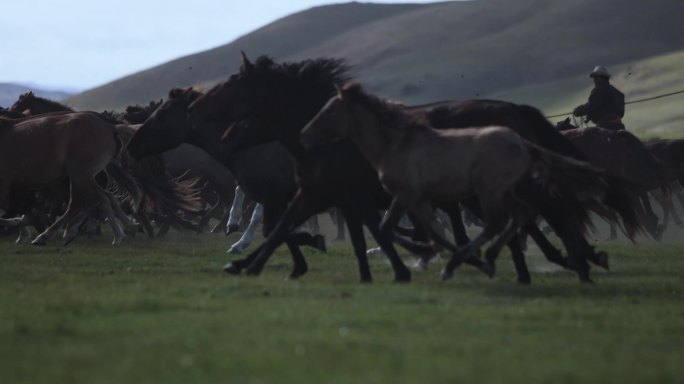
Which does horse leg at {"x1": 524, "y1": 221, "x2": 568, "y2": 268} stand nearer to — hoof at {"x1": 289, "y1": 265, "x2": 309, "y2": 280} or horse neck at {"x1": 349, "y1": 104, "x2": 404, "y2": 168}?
horse neck at {"x1": 349, "y1": 104, "x2": 404, "y2": 168}

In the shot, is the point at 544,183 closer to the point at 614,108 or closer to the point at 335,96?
the point at 335,96

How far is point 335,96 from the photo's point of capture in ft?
46.8

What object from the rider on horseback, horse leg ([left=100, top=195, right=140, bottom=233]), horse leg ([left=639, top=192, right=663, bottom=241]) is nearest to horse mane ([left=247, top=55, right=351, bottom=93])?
horse leg ([left=100, top=195, right=140, bottom=233])

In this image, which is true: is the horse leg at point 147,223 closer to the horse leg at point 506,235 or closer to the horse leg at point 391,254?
the horse leg at point 391,254

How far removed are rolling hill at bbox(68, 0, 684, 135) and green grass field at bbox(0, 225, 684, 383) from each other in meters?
84.6

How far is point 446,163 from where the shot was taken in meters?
13.2

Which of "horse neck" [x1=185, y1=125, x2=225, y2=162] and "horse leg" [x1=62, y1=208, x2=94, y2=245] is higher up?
"horse neck" [x1=185, y1=125, x2=225, y2=162]

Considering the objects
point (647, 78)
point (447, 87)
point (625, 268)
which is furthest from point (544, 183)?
point (447, 87)

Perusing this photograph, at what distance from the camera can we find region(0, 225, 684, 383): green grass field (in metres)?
8.05

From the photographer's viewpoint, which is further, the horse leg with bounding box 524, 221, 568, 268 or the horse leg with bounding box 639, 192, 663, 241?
the horse leg with bounding box 639, 192, 663, 241

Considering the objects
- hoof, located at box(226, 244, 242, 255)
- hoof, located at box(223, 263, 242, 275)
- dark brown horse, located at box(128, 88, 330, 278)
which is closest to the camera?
hoof, located at box(223, 263, 242, 275)

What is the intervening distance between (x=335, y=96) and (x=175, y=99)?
267 cm

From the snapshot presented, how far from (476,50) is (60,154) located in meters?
116

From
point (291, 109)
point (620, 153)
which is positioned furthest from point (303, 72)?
point (620, 153)
